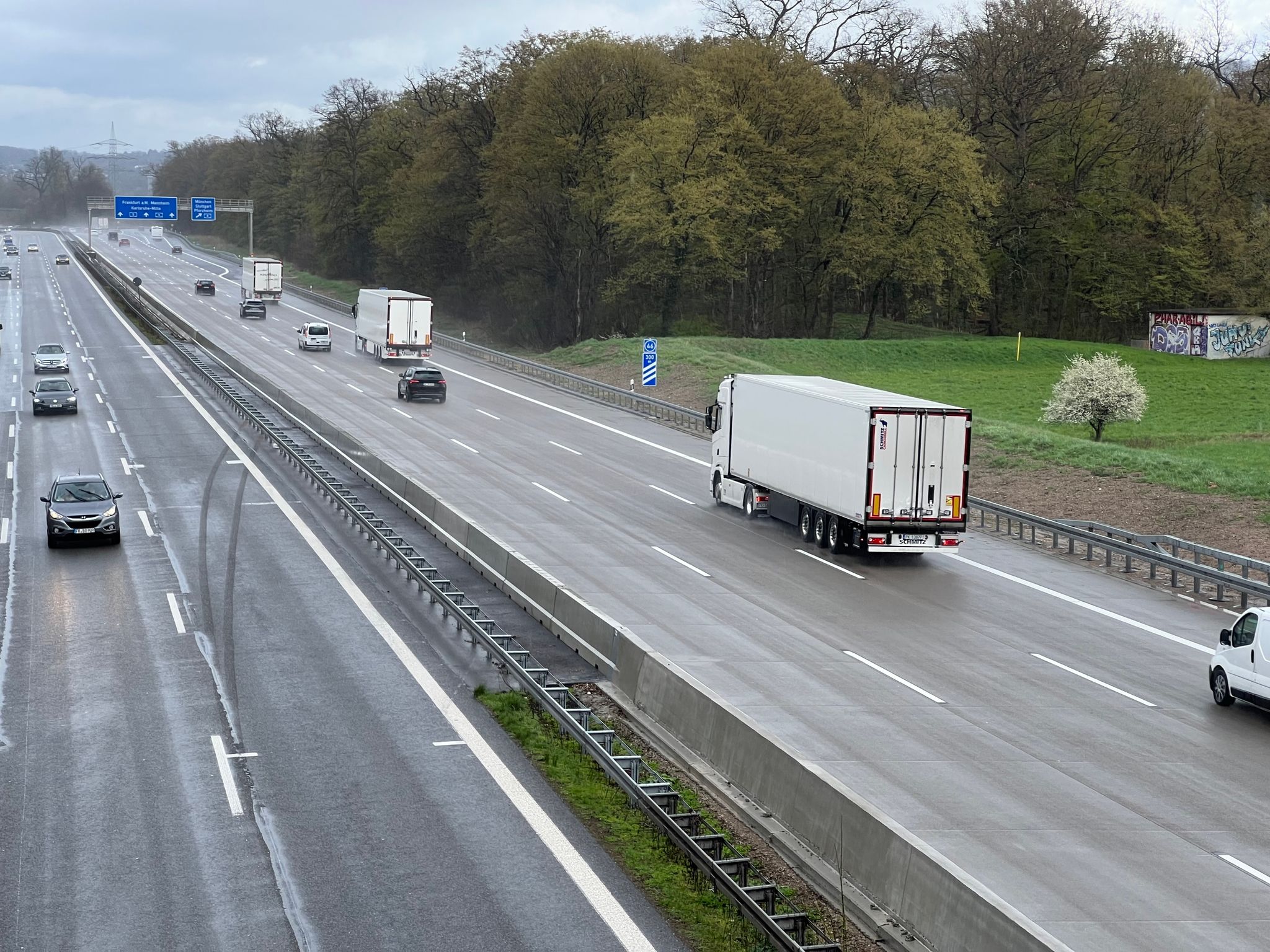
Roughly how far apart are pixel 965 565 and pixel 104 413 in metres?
34.7

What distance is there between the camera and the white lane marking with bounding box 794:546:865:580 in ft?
96.9

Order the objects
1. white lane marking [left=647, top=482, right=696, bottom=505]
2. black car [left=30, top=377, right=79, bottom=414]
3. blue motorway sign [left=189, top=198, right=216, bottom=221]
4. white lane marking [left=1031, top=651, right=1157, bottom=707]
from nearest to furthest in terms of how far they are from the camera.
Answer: white lane marking [left=1031, top=651, right=1157, bottom=707]
white lane marking [left=647, top=482, right=696, bottom=505]
black car [left=30, top=377, right=79, bottom=414]
blue motorway sign [left=189, top=198, right=216, bottom=221]

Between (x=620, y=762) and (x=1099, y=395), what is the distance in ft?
120

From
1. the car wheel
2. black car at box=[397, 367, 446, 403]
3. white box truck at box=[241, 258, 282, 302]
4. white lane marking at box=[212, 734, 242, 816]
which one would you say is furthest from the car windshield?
white box truck at box=[241, 258, 282, 302]

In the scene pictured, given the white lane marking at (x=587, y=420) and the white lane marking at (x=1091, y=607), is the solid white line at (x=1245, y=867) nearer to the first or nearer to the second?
the white lane marking at (x=1091, y=607)

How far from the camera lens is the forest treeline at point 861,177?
83562mm

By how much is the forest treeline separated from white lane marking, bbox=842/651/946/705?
59900 mm

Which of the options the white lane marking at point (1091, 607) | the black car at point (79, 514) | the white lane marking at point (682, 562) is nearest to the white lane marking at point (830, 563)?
the white lane marking at point (1091, 607)

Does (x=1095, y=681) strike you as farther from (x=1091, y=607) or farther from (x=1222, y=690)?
(x=1091, y=607)

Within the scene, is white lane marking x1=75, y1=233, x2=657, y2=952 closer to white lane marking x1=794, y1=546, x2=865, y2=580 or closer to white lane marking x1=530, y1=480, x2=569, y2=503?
white lane marking x1=530, y1=480, x2=569, y2=503

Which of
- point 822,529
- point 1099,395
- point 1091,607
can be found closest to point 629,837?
point 1091,607

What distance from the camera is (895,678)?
21422 mm

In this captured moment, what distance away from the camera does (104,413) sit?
52844 millimetres

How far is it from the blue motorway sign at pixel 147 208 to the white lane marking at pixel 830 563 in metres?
83.5
